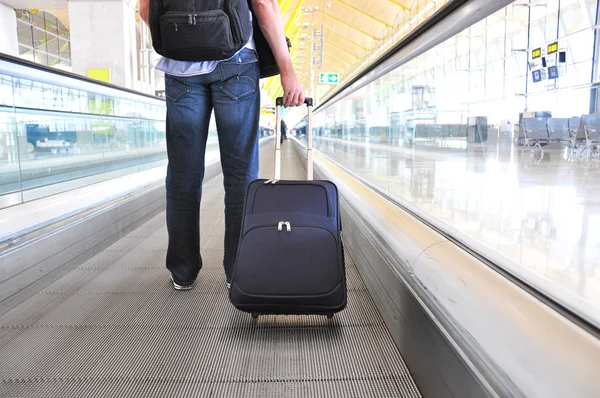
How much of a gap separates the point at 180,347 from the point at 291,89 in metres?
1.29

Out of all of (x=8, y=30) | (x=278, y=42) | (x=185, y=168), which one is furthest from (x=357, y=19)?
(x=185, y=168)

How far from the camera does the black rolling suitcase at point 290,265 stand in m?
1.92

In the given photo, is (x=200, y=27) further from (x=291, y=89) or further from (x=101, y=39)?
(x=101, y=39)

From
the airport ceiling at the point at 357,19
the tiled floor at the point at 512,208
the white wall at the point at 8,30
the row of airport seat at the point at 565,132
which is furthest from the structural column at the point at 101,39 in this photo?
the airport ceiling at the point at 357,19

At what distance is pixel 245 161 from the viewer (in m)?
2.48

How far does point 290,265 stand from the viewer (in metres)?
1.94

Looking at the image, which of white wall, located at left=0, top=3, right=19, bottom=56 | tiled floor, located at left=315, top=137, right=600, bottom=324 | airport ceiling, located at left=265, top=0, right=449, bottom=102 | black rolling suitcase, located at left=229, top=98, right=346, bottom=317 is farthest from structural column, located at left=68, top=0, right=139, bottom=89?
airport ceiling, located at left=265, top=0, right=449, bottom=102

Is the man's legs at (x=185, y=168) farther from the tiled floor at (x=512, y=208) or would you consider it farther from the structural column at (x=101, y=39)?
the structural column at (x=101, y=39)

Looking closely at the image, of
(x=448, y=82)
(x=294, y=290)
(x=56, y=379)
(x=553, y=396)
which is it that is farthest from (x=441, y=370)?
(x=448, y=82)

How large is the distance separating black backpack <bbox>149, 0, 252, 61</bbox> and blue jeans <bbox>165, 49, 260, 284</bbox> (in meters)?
0.15

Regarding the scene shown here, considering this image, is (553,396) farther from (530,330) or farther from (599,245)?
(599,245)

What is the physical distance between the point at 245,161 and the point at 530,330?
1.74 m

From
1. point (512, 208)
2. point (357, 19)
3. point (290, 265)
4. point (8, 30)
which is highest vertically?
point (357, 19)

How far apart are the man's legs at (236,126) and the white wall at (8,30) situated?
1477 cm
